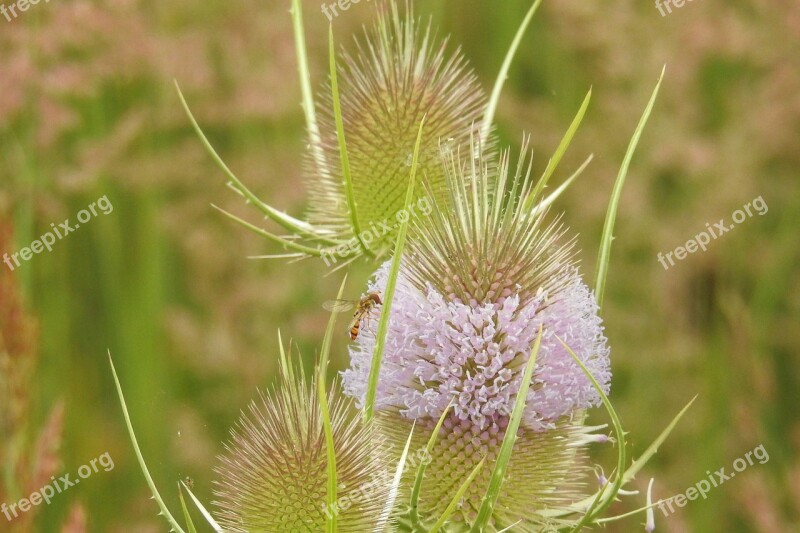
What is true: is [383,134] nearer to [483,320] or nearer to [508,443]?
[483,320]

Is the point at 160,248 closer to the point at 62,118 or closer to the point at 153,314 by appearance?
the point at 153,314

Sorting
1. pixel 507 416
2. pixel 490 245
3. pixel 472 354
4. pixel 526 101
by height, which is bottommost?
pixel 507 416

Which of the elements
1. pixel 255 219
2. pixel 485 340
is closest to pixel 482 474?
pixel 485 340

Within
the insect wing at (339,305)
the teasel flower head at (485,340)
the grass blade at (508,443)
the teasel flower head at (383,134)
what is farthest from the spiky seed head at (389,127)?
the grass blade at (508,443)

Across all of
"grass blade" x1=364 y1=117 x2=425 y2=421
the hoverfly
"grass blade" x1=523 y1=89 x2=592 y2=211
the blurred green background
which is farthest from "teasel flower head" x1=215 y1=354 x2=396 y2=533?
the blurred green background

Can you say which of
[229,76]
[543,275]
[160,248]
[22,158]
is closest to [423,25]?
[229,76]

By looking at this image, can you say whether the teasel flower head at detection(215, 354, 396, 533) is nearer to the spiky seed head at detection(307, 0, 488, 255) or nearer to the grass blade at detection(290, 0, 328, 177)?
the spiky seed head at detection(307, 0, 488, 255)
